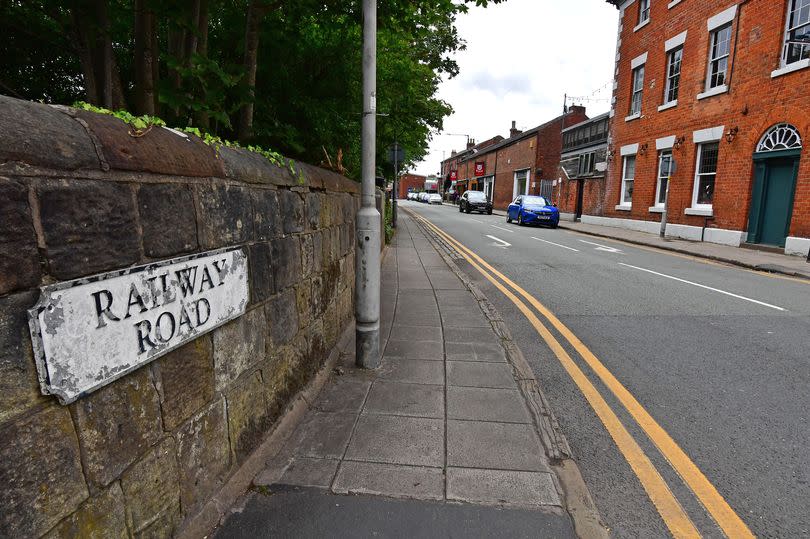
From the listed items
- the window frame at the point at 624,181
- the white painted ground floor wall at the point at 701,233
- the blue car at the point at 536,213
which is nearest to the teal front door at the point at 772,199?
the white painted ground floor wall at the point at 701,233

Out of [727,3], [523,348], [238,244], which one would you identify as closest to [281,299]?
[238,244]

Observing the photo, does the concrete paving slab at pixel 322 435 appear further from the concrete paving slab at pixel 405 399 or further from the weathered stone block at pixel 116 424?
the weathered stone block at pixel 116 424

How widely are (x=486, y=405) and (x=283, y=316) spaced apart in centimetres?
164

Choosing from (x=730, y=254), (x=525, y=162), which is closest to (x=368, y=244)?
(x=730, y=254)

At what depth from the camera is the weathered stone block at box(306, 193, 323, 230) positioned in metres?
3.50

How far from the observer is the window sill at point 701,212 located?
53.9 feet

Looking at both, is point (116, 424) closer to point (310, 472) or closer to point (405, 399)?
point (310, 472)

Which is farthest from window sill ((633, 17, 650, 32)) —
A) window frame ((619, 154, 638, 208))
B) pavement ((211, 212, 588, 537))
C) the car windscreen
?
pavement ((211, 212, 588, 537))

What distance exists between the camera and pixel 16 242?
4.23ft

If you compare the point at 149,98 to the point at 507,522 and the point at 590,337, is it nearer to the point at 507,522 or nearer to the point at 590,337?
the point at 507,522

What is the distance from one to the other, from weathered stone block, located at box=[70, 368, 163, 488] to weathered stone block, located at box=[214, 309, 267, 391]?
1.49 ft

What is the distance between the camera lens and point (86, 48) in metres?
3.30

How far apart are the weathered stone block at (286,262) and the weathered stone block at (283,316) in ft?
0.24

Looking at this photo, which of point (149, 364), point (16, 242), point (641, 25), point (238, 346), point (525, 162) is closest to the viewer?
point (16, 242)
